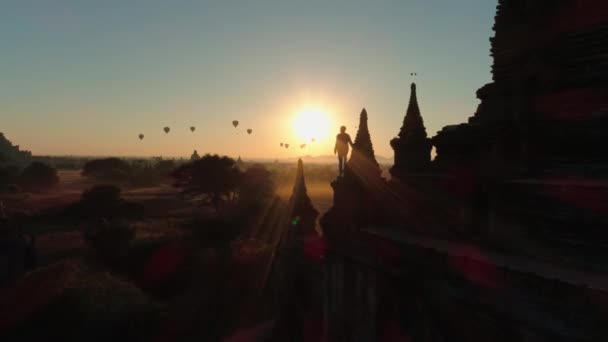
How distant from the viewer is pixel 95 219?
42844 millimetres

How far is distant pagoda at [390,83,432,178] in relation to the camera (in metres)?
11.4

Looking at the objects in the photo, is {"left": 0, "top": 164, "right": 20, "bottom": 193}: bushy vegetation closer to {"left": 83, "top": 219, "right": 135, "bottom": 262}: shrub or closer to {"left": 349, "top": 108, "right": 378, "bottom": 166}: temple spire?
{"left": 83, "top": 219, "right": 135, "bottom": 262}: shrub

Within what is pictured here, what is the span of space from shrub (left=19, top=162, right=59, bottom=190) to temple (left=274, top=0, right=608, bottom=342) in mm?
72550

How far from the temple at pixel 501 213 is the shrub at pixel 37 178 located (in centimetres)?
7255

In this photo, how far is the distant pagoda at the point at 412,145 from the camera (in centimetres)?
1138

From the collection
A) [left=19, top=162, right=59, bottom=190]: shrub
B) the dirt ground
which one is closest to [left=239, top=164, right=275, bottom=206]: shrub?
the dirt ground

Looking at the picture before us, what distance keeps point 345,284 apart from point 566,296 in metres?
5.35

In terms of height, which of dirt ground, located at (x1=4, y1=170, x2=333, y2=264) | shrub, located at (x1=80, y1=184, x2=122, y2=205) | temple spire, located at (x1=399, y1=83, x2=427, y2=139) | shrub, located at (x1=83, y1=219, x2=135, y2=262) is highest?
temple spire, located at (x1=399, y1=83, x2=427, y2=139)

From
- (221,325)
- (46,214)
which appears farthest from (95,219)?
(221,325)

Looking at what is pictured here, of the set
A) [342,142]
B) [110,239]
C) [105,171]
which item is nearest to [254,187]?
[110,239]

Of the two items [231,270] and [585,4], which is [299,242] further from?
[585,4]

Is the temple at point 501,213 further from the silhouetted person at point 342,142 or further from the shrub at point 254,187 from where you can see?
the shrub at point 254,187

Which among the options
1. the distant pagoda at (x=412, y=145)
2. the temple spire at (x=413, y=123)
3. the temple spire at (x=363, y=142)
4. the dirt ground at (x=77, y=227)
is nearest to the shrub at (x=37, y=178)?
the dirt ground at (x=77, y=227)

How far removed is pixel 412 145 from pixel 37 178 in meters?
74.3
